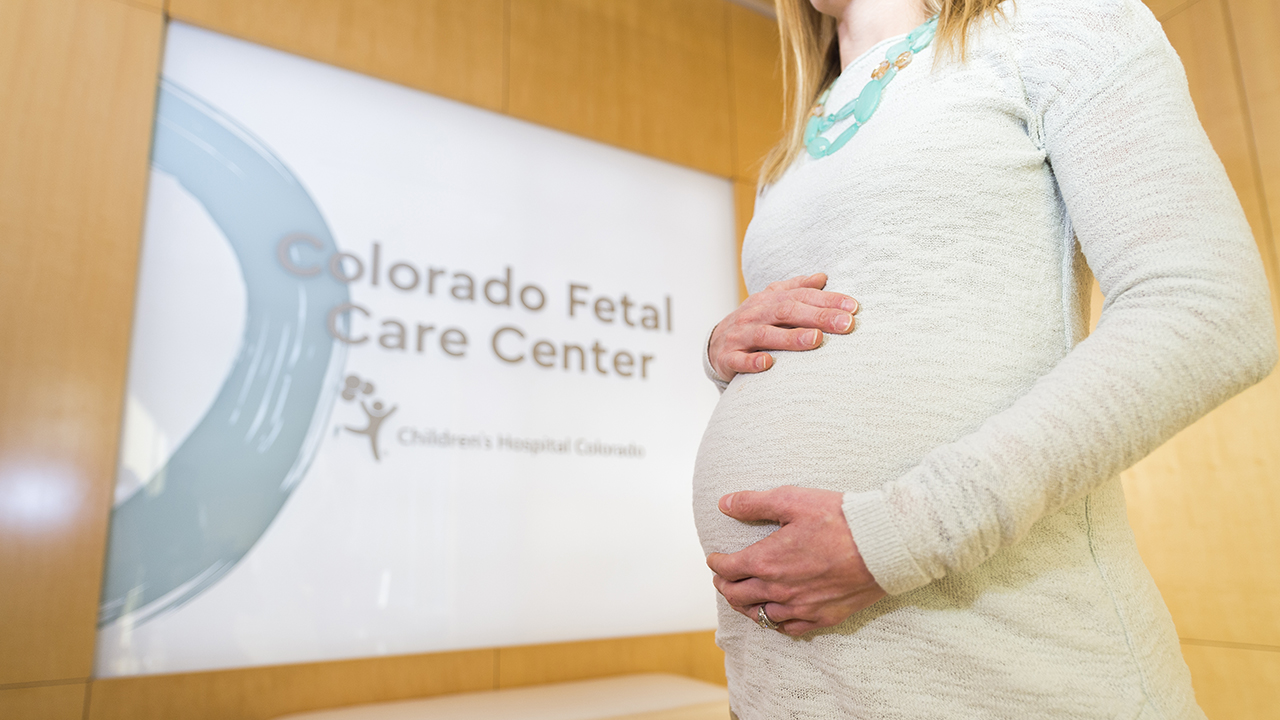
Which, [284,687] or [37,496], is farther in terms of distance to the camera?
[284,687]

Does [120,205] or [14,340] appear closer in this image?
[14,340]

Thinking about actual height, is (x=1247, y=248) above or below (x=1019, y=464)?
above

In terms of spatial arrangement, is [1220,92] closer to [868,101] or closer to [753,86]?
[753,86]

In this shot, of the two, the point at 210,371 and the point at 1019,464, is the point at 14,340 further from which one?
the point at 1019,464

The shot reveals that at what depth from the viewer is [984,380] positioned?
1.99 feet

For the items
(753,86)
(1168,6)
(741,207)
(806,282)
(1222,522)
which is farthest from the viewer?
(753,86)

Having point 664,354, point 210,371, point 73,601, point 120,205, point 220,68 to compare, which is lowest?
point 73,601

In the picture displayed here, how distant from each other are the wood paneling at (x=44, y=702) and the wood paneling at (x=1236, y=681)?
2940mm

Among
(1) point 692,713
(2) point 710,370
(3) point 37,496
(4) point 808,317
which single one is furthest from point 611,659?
(4) point 808,317

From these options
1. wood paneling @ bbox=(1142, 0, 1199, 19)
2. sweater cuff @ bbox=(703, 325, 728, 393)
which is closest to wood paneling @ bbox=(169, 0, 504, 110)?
sweater cuff @ bbox=(703, 325, 728, 393)

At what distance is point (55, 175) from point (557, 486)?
1.61 meters

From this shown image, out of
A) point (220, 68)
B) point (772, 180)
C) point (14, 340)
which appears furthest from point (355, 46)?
point (772, 180)

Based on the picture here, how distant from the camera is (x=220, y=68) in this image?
216 cm

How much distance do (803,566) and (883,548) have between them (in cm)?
7
